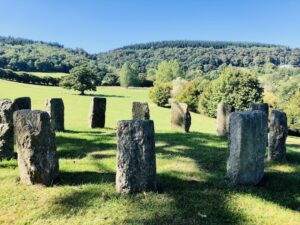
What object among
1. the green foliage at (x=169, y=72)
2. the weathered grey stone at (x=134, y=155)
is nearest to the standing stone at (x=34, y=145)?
the weathered grey stone at (x=134, y=155)

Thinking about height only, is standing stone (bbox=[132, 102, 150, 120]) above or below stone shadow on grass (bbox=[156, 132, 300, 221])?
above

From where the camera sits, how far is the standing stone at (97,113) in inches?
883

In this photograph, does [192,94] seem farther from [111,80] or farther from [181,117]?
[111,80]

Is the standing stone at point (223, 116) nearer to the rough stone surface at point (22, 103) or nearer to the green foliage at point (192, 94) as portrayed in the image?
the rough stone surface at point (22, 103)

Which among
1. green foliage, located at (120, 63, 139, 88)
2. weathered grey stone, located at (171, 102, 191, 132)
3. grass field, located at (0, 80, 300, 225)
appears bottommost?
grass field, located at (0, 80, 300, 225)

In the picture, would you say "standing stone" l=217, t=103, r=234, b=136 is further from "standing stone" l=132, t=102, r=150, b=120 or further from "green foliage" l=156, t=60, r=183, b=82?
"green foliage" l=156, t=60, r=183, b=82

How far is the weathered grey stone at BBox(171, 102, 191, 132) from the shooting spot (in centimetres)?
2289

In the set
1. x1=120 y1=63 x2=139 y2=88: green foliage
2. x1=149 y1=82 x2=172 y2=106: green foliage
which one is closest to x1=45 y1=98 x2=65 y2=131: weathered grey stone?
x1=149 y1=82 x2=172 y2=106: green foliage

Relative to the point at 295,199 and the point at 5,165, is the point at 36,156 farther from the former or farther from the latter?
the point at 295,199

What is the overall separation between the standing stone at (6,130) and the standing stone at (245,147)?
7.06 meters

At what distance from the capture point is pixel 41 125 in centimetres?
1002

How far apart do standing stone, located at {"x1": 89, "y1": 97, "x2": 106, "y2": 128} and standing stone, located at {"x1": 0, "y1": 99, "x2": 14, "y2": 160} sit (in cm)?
974

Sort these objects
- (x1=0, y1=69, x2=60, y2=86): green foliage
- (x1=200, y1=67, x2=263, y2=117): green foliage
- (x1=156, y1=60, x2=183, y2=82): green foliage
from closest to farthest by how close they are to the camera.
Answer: (x1=200, y1=67, x2=263, y2=117): green foliage < (x1=0, y1=69, x2=60, y2=86): green foliage < (x1=156, y1=60, x2=183, y2=82): green foliage

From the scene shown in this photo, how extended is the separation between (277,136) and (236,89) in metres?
48.6
